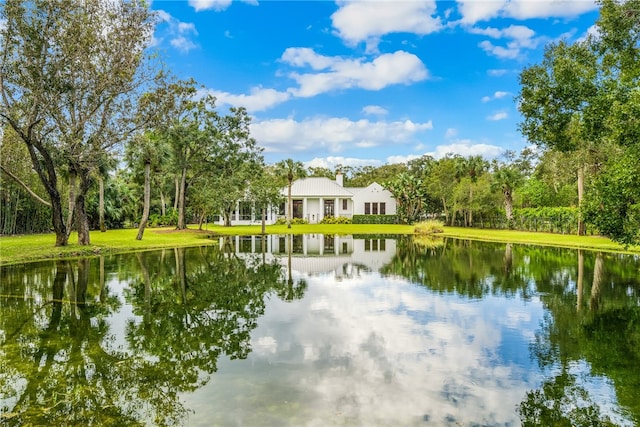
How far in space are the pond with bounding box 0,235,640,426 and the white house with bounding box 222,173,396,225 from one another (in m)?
46.1

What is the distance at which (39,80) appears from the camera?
19.2 meters

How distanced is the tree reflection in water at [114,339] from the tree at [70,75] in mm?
7194

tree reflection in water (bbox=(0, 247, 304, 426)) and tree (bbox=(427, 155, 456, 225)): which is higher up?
tree (bbox=(427, 155, 456, 225))

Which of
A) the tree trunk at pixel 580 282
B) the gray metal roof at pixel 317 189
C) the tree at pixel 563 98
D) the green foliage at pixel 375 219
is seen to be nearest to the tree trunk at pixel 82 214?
the tree at pixel 563 98

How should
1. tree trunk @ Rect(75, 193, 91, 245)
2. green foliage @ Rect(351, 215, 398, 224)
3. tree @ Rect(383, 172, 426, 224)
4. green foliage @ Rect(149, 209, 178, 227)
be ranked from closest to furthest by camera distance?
tree trunk @ Rect(75, 193, 91, 245) < green foliage @ Rect(149, 209, 178, 227) < tree @ Rect(383, 172, 426, 224) < green foliage @ Rect(351, 215, 398, 224)

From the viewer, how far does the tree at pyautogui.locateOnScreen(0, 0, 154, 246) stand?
18.8 m

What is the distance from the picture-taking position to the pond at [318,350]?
5.51m

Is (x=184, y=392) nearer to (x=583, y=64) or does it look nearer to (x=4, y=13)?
(x=583, y=64)

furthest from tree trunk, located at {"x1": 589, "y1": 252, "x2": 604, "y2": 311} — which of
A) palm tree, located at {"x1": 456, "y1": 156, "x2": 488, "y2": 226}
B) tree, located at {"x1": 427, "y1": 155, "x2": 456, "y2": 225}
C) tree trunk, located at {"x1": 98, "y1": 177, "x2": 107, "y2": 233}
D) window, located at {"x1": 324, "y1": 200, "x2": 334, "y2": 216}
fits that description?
window, located at {"x1": 324, "y1": 200, "x2": 334, "y2": 216}

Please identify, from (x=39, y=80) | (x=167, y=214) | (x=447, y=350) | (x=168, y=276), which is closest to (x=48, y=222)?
(x=167, y=214)

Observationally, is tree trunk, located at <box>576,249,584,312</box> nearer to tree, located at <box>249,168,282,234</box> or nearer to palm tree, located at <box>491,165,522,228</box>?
tree, located at <box>249,168,282,234</box>

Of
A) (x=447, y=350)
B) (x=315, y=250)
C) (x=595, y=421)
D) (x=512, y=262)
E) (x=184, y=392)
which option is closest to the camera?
(x=595, y=421)

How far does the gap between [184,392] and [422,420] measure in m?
3.10

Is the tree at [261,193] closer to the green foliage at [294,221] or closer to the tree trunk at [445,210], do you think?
the green foliage at [294,221]
